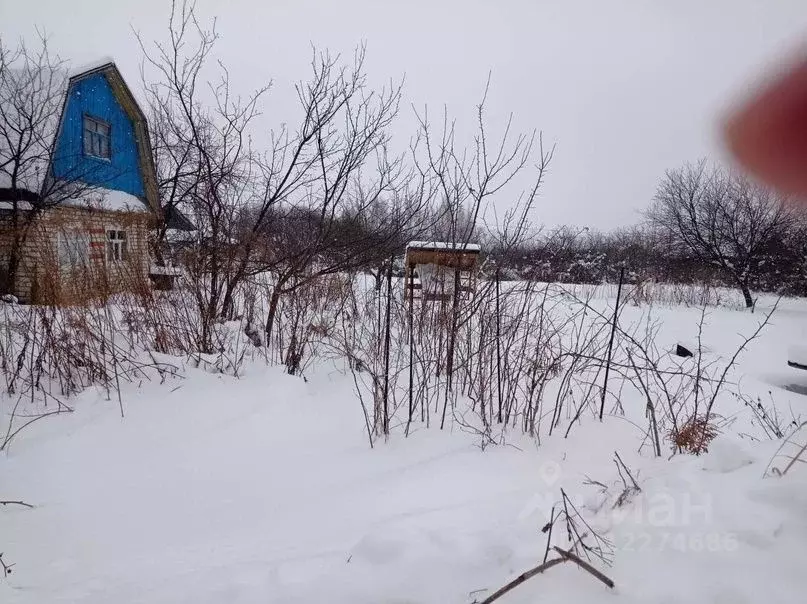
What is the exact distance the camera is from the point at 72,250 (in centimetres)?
434

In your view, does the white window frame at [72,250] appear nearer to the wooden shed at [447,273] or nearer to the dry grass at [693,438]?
the wooden shed at [447,273]

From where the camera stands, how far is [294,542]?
1850mm

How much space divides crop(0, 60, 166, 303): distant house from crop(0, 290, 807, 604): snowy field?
1.47m

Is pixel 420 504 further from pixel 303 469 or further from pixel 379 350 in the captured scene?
pixel 379 350

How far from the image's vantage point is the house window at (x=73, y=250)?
13.5 feet

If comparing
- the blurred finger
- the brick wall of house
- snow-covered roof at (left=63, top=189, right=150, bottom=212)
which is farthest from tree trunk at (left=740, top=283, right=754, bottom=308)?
snow-covered roof at (left=63, top=189, right=150, bottom=212)

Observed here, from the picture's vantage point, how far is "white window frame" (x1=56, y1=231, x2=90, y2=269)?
13.5 ft

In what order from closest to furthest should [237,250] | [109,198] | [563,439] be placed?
[563,439]
[237,250]
[109,198]

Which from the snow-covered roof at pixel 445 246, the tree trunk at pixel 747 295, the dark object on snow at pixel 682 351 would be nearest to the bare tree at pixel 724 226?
the tree trunk at pixel 747 295

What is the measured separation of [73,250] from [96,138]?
394 inches

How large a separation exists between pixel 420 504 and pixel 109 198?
12955 millimetres

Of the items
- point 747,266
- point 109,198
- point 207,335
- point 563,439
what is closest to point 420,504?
point 563,439

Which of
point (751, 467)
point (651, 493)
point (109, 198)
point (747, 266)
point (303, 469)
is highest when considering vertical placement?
point (109, 198)

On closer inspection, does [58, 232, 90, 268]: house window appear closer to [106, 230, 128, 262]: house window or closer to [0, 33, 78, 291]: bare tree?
[106, 230, 128, 262]: house window
